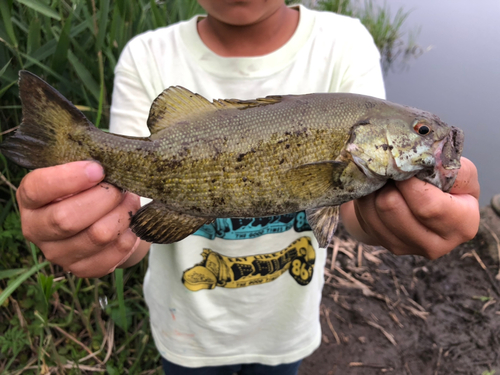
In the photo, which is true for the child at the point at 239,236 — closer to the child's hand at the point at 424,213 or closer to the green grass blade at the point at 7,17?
the child's hand at the point at 424,213

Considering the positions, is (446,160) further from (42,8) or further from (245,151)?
(42,8)

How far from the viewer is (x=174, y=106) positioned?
1267 millimetres

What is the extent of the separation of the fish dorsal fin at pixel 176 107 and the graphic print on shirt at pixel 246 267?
0.87 m

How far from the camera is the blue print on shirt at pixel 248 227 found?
1.83 metres

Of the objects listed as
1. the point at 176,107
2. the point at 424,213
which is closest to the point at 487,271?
the point at 424,213

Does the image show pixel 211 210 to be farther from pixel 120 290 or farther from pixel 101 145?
pixel 120 290

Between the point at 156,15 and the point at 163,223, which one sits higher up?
the point at 156,15

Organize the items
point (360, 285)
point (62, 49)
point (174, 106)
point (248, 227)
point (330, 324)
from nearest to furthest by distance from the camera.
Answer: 1. point (174, 106)
2. point (248, 227)
3. point (62, 49)
4. point (330, 324)
5. point (360, 285)

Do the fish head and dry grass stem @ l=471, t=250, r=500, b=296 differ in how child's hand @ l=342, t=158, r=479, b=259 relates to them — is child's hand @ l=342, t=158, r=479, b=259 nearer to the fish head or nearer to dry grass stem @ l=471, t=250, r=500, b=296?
the fish head

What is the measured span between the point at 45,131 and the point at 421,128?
1253 mm

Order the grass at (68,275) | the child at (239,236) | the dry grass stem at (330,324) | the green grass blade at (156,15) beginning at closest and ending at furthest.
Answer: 1. the child at (239,236)
2. the grass at (68,275)
3. the green grass blade at (156,15)
4. the dry grass stem at (330,324)

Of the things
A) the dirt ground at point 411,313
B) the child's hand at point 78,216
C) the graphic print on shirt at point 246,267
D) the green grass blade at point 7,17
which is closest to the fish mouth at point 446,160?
the graphic print on shirt at point 246,267

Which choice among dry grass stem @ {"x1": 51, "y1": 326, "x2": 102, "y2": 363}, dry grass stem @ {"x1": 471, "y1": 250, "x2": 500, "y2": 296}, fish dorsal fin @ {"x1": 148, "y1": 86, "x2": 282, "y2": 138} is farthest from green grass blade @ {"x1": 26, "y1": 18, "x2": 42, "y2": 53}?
dry grass stem @ {"x1": 471, "y1": 250, "x2": 500, "y2": 296}

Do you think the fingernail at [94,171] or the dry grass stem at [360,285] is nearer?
the fingernail at [94,171]
